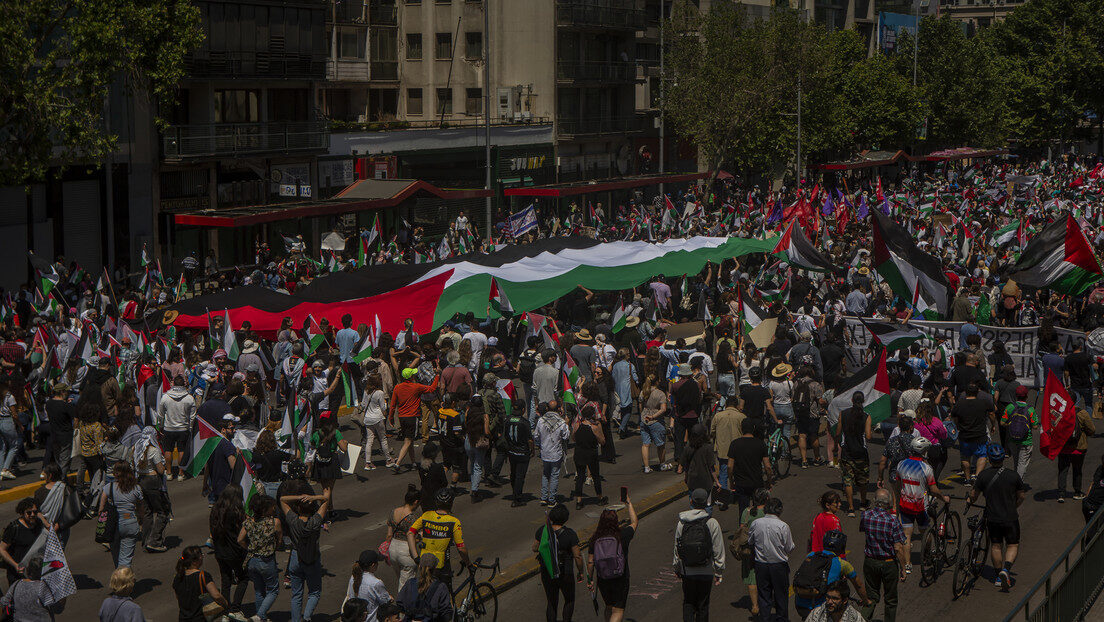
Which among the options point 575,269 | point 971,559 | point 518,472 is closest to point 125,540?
point 518,472

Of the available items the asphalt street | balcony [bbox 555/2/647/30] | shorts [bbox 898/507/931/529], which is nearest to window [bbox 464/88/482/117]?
balcony [bbox 555/2/647/30]

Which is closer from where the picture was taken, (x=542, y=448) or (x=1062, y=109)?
(x=542, y=448)

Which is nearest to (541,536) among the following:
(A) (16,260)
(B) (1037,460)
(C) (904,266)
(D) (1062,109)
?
(B) (1037,460)

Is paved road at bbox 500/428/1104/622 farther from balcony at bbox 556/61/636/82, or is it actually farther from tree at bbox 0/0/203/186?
balcony at bbox 556/61/636/82

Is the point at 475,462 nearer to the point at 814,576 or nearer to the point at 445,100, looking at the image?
the point at 814,576

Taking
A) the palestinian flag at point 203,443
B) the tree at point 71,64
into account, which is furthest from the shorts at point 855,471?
the tree at point 71,64

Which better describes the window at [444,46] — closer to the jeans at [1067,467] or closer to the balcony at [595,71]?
the balcony at [595,71]

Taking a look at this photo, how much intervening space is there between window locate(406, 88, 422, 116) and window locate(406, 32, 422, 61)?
1.46 m

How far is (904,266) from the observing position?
24.1 metres

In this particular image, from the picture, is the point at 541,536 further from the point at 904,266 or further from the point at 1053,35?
the point at 1053,35

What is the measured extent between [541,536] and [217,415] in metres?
6.35

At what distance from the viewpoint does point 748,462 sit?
14.4m

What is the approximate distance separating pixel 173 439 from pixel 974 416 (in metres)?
10.8

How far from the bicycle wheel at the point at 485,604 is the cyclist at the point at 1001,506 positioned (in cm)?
534
